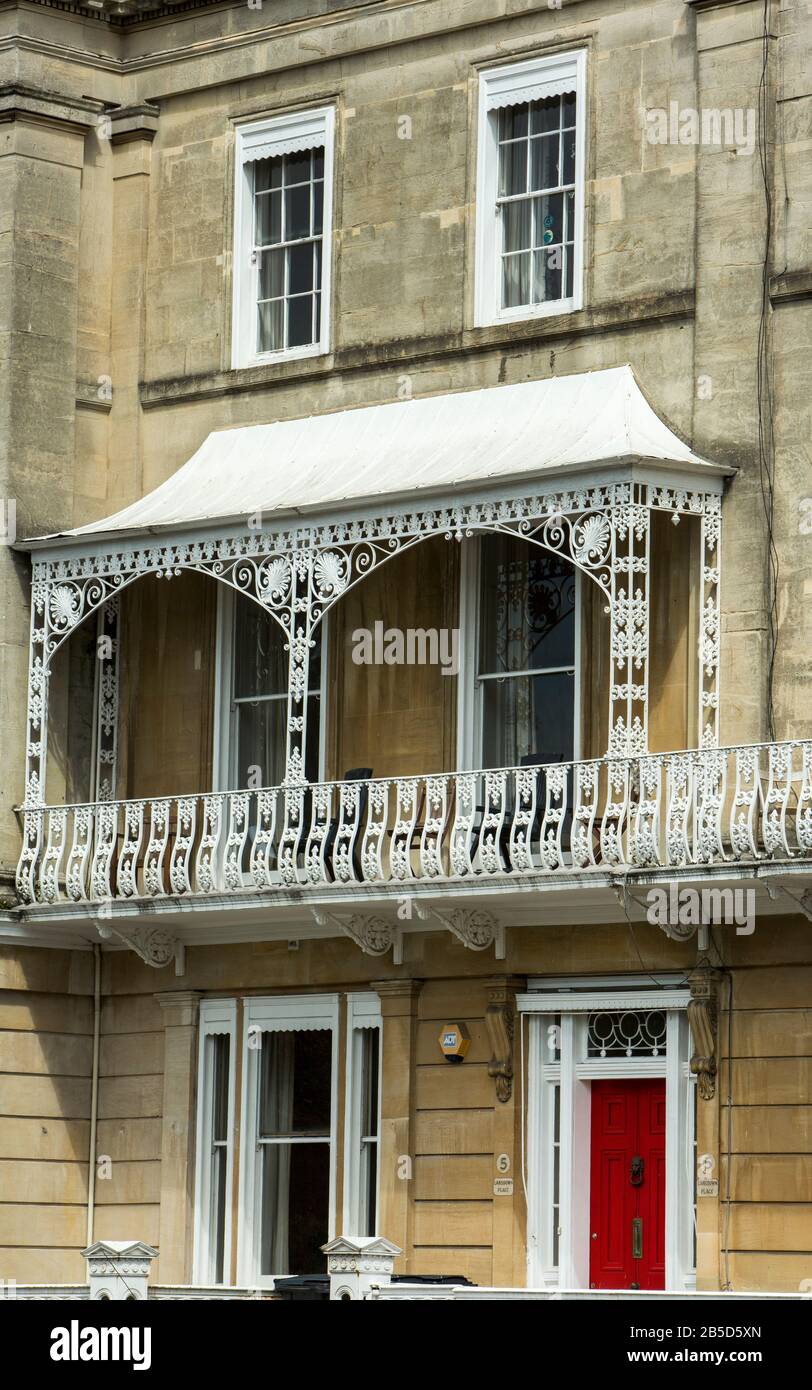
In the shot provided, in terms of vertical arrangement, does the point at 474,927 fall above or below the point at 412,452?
below

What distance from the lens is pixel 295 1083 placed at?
23312 mm

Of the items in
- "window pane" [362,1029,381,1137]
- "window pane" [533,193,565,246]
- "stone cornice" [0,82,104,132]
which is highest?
"stone cornice" [0,82,104,132]

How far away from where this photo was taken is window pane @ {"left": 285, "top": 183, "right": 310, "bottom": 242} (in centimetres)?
2420

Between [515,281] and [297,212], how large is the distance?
92.3 inches

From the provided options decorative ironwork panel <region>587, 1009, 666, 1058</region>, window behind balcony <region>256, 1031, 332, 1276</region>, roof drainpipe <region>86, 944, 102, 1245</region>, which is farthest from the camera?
roof drainpipe <region>86, 944, 102, 1245</region>

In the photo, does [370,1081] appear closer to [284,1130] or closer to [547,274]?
[284,1130]

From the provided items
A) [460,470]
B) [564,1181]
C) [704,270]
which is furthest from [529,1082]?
[704,270]

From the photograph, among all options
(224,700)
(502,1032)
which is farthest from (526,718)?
(224,700)

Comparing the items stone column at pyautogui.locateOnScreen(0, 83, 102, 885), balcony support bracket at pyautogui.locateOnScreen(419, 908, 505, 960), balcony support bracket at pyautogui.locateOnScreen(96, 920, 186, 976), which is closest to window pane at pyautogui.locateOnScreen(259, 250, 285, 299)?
stone column at pyautogui.locateOnScreen(0, 83, 102, 885)

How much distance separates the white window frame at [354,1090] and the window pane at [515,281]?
5401mm

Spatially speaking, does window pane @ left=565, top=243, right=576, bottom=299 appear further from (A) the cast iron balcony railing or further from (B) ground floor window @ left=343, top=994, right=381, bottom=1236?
(B) ground floor window @ left=343, top=994, right=381, bottom=1236

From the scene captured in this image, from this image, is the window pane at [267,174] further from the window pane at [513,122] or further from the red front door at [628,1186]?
the red front door at [628,1186]

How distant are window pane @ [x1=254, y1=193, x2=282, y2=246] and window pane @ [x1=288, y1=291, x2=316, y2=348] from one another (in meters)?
0.59
